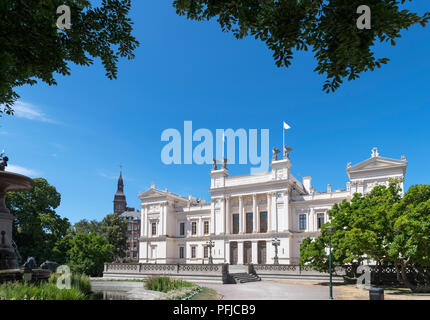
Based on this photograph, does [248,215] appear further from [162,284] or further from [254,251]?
[162,284]

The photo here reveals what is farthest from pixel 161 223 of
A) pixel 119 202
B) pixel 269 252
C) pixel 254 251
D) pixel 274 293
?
pixel 119 202

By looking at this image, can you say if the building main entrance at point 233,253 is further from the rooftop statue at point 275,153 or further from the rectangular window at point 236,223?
the rooftop statue at point 275,153

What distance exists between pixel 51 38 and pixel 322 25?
429 centimetres

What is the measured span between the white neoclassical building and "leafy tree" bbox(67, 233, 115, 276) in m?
15.6

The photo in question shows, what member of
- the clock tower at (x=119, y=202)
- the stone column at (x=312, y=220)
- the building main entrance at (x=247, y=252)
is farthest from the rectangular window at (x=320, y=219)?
the clock tower at (x=119, y=202)

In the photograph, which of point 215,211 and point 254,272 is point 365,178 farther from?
point 215,211

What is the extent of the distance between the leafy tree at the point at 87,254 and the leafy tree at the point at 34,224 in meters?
3.43

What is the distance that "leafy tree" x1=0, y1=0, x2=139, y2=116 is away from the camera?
15.7 feet

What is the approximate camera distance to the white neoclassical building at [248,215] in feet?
137

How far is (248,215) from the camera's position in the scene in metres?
47.3

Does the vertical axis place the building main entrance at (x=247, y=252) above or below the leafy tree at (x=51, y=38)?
below

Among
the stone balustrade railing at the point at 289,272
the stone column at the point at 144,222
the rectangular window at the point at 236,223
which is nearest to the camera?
the stone balustrade railing at the point at 289,272

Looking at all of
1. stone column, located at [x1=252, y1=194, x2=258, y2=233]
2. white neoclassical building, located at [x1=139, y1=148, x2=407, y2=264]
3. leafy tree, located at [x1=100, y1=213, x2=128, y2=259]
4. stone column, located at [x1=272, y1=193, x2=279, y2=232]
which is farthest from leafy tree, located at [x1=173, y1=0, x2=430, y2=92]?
leafy tree, located at [x1=100, y1=213, x2=128, y2=259]
